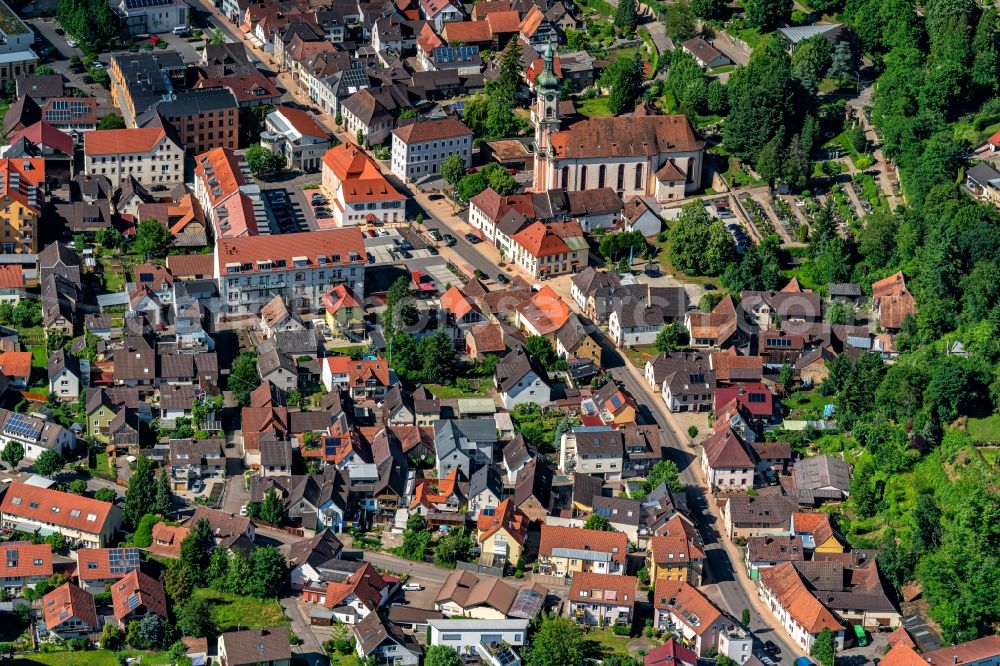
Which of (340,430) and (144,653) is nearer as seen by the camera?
(144,653)

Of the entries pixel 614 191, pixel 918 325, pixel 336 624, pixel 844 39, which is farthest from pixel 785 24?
pixel 336 624

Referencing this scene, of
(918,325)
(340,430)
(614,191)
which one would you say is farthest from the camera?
(614,191)

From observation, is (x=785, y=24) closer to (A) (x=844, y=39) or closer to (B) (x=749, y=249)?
(A) (x=844, y=39)

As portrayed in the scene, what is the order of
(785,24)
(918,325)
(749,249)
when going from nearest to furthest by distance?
(918,325)
(749,249)
(785,24)

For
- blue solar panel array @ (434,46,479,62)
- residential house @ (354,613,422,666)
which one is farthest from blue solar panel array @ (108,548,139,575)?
blue solar panel array @ (434,46,479,62)

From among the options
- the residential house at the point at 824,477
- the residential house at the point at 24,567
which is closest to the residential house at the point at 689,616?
the residential house at the point at 824,477

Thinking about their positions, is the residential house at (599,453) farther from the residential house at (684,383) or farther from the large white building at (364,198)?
the large white building at (364,198)
